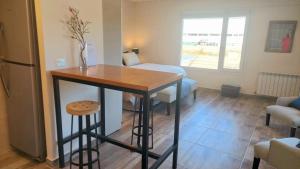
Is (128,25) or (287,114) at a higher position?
(128,25)

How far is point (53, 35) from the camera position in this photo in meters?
2.05

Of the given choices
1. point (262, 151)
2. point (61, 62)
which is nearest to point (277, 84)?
point (262, 151)

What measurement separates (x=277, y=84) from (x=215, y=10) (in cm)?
246

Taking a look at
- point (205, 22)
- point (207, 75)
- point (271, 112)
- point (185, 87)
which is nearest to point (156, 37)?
point (205, 22)

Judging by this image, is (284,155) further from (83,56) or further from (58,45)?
(58,45)

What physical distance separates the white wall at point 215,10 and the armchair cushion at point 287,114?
203 cm

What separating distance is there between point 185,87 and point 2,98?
10.7ft

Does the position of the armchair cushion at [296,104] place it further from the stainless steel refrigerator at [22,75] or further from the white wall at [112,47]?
the stainless steel refrigerator at [22,75]

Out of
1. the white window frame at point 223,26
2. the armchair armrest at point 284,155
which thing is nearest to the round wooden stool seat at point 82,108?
→ the armchair armrest at point 284,155

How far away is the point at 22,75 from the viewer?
2139mm

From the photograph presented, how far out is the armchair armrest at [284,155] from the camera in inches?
59.2

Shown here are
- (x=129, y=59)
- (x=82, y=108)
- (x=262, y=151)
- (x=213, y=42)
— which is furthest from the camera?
(x=129, y=59)

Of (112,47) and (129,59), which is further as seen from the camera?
(129,59)

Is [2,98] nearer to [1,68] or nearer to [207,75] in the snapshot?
[1,68]
